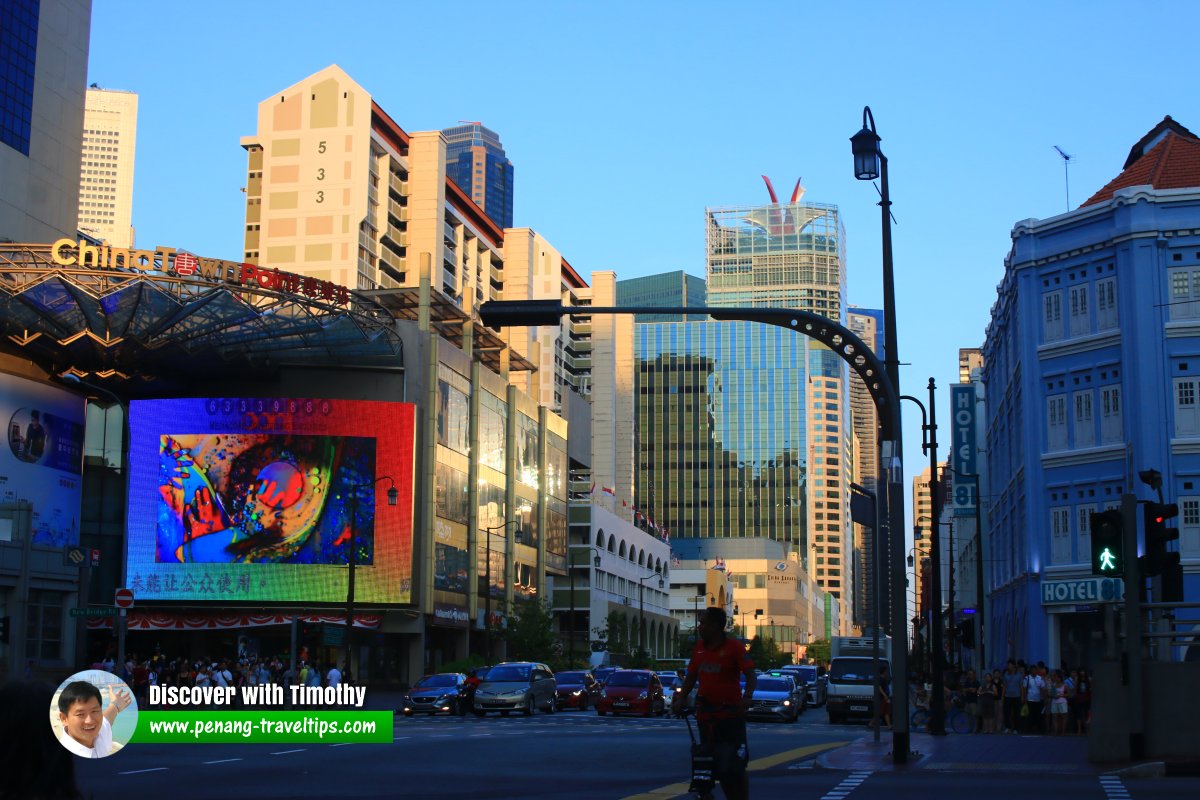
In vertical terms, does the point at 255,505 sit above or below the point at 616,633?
above

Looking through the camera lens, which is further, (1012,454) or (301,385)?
(301,385)

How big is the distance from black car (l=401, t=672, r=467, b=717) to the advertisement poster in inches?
1236

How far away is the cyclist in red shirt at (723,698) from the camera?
1169cm

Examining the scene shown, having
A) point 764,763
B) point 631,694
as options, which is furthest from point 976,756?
point 631,694

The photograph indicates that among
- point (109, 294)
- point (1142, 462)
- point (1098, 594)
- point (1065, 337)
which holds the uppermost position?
point (109, 294)

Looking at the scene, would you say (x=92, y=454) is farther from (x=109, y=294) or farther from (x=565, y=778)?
(x=565, y=778)

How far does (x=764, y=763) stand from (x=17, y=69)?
2954 inches

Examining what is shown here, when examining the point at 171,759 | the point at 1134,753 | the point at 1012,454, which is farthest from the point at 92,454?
the point at 1134,753

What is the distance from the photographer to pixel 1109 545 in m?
20.0

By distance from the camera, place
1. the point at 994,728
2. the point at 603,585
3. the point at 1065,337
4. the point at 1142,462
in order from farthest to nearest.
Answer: the point at 603,585, the point at 1065,337, the point at 1142,462, the point at 994,728

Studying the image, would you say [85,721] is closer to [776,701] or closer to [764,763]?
[764,763]

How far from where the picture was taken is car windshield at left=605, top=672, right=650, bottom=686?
45844 millimetres

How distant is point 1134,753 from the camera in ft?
70.6

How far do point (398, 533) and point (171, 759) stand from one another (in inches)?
2175
